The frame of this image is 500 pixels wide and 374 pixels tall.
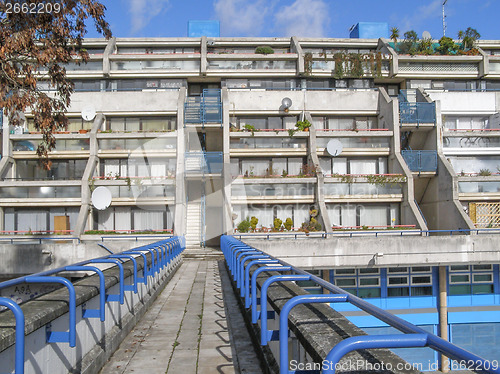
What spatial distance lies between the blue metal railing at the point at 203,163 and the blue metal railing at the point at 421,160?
1562 centimetres

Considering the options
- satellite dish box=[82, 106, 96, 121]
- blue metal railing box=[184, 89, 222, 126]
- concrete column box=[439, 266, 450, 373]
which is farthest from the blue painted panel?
concrete column box=[439, 266, 450, 373]

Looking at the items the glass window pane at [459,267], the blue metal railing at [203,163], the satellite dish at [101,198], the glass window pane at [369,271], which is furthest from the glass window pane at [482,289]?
Result: the satellite dish at [101,198]

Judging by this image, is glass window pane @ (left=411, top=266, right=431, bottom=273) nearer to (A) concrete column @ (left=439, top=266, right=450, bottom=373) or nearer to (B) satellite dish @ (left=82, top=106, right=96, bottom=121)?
(A) concrete column @ (left=439, top=266, right=450, bottom=373)

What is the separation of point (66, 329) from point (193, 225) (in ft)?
109

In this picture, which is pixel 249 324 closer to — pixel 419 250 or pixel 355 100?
pixel 419 250

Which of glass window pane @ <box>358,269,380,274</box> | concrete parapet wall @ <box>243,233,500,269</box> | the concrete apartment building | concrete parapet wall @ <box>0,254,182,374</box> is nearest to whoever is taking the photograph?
concrete parapet wall @ <box>0,254,182,374</box>

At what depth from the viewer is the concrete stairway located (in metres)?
37.6

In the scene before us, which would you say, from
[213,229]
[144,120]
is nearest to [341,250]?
[213,229]

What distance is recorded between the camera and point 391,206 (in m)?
39.9

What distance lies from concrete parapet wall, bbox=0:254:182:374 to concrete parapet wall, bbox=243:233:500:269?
16593 millimetres

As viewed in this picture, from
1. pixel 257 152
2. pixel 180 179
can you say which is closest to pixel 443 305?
pixel 257 152

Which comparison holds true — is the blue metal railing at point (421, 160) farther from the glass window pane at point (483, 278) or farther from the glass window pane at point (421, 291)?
the glass window pane at point (421, 291)

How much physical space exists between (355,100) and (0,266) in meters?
31.5

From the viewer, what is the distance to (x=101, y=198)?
37.0 meters
